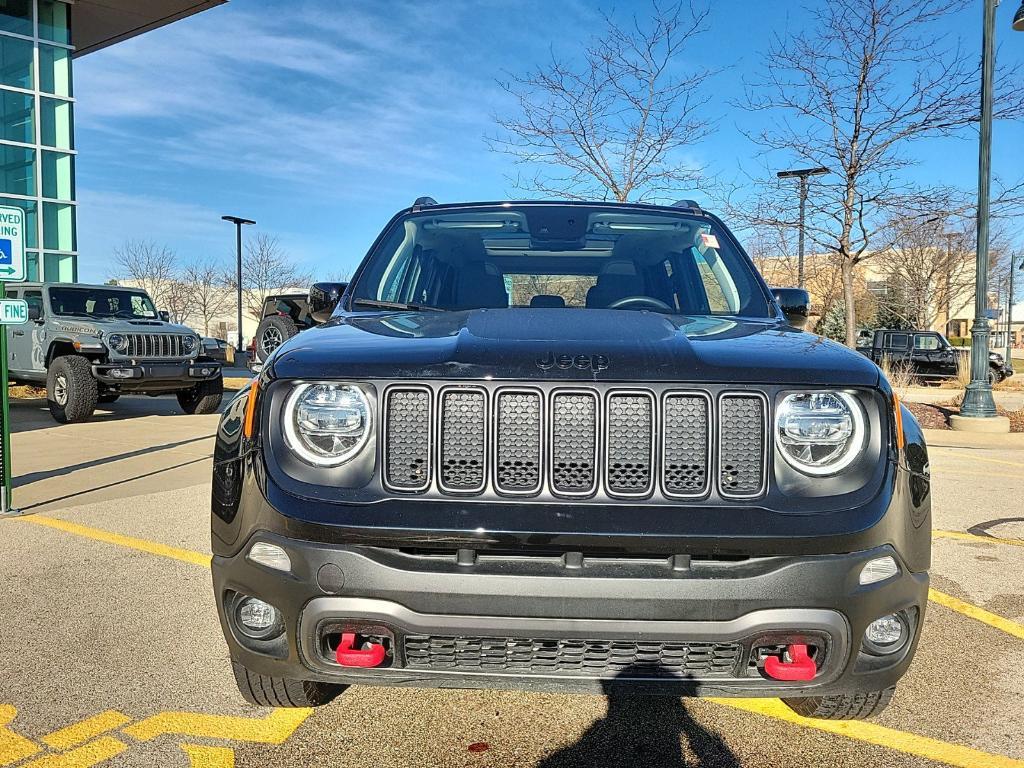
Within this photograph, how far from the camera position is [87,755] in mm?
2502

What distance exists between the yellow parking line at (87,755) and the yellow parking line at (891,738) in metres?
1.89

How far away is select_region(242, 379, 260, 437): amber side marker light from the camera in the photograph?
2258mm

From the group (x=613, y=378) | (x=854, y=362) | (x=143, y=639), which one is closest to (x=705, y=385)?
(x=613, y=378)

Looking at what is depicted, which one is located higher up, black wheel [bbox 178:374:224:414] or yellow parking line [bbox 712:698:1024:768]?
black wheel [bbox 178:374:224:414]

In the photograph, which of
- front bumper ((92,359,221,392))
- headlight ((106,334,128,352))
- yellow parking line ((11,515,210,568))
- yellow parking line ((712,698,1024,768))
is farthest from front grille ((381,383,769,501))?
headlight ((106,334,128,352))

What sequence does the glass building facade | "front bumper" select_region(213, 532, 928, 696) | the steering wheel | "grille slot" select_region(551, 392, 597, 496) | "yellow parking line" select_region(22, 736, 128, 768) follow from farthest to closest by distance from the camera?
the glass building facade, the steering wheel, "yellow parking line" select_region(22, 736, 128, 768), "grille slot" select_region(551, 392, 597, 496), "front bumper" select_region(213, 532, 928, 696)

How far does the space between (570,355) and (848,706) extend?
1.39 meters

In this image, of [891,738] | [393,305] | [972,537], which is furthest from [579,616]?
[972,537]

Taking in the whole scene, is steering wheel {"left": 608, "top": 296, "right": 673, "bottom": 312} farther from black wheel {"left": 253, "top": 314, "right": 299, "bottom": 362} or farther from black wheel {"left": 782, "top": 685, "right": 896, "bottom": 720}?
black wheel {"left": 253, "top": 314, "right": 299, "bottom": 362}

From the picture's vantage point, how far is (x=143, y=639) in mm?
3457

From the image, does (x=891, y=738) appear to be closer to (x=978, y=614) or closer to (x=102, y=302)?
(x=978, y=614)

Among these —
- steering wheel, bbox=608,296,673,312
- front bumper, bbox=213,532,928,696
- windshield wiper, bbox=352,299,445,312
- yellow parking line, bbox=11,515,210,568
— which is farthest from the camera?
yellow parking line, bbox=11,515,210,568

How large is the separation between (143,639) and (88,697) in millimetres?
550

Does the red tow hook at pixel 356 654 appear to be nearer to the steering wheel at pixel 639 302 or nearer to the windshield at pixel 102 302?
the steering wheel at pixel 639 302
